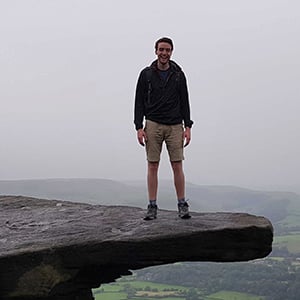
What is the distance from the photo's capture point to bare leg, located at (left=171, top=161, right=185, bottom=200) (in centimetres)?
1043

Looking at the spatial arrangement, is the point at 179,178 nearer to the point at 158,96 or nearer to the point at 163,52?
the point at 158,96

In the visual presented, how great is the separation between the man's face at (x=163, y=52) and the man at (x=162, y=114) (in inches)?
1.1

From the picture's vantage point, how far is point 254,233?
1007 centimetres

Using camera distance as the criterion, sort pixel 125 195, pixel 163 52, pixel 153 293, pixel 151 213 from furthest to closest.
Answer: pixel 125 195 < pixel 153 293 < pixel 151 213 < pixel 163 52

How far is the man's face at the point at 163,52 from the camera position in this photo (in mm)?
9955

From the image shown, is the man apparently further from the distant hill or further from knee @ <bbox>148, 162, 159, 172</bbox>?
the distant hill

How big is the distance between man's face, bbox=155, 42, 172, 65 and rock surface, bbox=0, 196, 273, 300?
10.2ft

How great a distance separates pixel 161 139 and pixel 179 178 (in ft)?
2.71

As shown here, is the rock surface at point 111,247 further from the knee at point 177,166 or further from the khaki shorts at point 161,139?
the khaki shorts at point 161,139

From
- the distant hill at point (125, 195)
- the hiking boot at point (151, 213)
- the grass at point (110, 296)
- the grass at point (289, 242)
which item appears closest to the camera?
the hiking boot at point (151, 213)

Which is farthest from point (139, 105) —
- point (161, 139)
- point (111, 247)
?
point (111, 247)

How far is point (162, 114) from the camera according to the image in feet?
33.7

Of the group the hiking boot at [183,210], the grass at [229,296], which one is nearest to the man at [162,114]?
the hiking boot at [183,210]

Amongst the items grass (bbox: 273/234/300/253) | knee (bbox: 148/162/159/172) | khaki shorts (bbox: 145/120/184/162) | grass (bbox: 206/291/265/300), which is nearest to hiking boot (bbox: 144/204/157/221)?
knee (bbox: 148/162/159/172)
